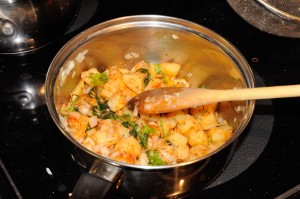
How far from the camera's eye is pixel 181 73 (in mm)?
1242

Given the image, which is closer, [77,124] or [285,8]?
[77,124]

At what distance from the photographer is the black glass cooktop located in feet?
3.21

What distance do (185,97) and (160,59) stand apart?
29 cm

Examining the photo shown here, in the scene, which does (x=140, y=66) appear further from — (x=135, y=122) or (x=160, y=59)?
(x=135, y=122)

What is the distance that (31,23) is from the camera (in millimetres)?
1067

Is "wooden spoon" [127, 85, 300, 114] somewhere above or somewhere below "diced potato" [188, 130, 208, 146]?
above

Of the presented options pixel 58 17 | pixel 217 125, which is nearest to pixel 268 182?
pixel 217 125

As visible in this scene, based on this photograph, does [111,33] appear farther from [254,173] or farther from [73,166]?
[254,173]

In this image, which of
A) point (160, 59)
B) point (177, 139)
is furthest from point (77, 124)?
point (160, 59)

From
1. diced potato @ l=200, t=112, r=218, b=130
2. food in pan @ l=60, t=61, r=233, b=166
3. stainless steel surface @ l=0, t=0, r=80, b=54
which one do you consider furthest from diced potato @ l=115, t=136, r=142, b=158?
stainless steel surface @ l=0, t=0, r=80, b=54

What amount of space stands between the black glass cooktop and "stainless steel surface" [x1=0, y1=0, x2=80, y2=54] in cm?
6

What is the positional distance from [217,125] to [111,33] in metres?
0.41

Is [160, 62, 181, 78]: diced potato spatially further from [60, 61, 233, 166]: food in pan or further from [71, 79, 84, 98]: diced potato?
[71, 79, 84, 98]: diced potato

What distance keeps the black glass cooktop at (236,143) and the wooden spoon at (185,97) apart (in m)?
0.19
